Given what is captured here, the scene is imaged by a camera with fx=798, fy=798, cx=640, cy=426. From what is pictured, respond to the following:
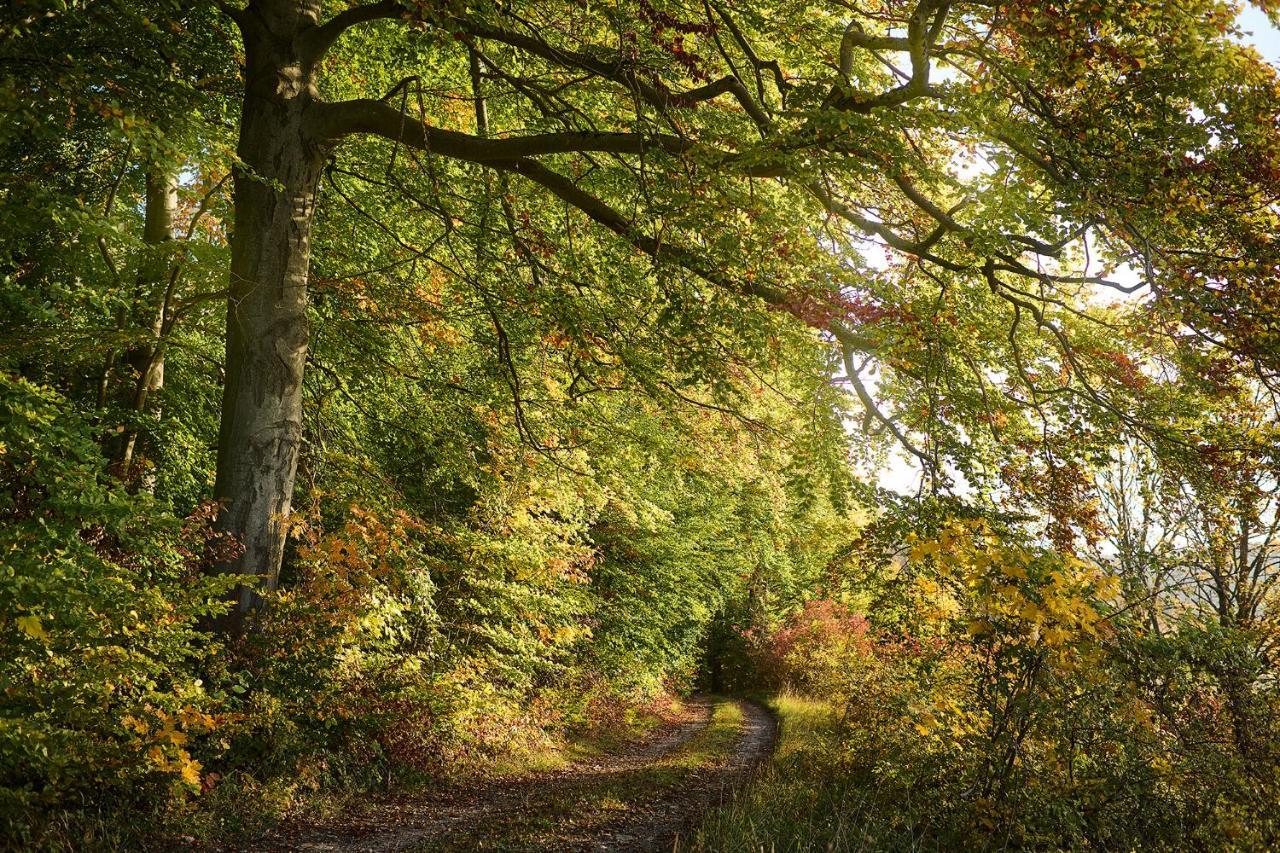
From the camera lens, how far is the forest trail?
20.7 ft

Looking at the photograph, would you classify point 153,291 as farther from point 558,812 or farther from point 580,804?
point 580,804

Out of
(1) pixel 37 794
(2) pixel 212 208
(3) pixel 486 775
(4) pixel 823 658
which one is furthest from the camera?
(4) pixel 823 658

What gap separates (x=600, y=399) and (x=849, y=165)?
19.3ft

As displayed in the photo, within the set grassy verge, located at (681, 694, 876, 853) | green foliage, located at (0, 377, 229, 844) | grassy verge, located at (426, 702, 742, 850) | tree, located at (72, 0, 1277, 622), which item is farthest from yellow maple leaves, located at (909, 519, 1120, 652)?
green foliage, located at (0, 377, 229, 844)

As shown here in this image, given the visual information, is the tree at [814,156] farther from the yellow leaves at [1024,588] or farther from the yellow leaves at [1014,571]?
the yellow leaves at [1014,571]

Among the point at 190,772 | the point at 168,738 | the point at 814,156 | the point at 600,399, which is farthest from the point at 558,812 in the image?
the point at 814,156

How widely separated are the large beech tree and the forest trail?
229 centimetres

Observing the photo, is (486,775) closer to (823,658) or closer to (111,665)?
(111,665)

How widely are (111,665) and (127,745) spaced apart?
0.62 m

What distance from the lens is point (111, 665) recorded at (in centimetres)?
496

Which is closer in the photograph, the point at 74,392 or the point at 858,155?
the point at 858,155

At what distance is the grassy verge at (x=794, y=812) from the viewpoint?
5.64 meters

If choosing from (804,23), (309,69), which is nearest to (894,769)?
(804,23)

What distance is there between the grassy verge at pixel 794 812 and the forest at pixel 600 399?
0.10 meters
